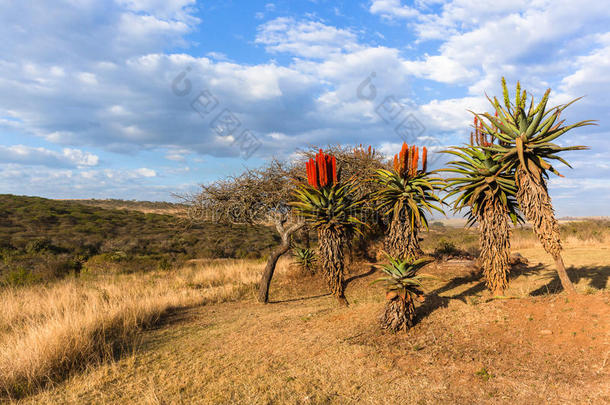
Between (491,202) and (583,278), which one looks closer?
(491,202)

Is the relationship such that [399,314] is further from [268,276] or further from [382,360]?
[268,276]

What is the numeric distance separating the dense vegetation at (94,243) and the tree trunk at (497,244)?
10967 millimetres

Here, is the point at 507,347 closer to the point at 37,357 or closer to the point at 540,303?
the point at 540,303

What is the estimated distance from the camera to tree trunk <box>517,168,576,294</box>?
6.73 m

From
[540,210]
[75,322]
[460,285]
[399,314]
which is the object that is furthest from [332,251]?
[75,322]

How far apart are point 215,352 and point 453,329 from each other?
15.9ft

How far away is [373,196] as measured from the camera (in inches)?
355

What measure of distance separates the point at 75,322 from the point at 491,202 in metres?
10.0

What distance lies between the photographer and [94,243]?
26922 mm

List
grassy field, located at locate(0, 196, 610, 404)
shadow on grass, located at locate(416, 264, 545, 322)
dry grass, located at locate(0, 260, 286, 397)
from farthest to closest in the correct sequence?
shadow on grass, located at locate(416, 264, 545, 322), dry grass, located at locate(0, 260, 286, 397), grassy field, located at locate(0, 196, 610, 404)

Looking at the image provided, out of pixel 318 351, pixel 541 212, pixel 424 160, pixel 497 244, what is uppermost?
pixel 424 160

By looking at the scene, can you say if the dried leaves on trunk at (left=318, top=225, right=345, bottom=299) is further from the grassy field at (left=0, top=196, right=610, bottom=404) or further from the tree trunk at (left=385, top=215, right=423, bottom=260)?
the tree trunk at (left=385, top=215, right=423, bottom=260)

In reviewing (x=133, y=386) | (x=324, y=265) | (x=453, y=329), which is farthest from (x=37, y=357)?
(x=453, y=329)

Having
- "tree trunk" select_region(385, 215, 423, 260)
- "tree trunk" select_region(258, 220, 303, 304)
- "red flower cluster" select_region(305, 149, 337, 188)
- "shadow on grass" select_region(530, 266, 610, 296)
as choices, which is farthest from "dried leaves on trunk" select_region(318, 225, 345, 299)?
"shadow on grass" select_region(530, 266, 610, 296)
